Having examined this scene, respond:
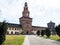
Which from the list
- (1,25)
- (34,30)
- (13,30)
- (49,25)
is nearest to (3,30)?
(1,25)

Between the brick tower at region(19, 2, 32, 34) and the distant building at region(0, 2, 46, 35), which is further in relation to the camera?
the brick tower at region(19, 2, 32, 34)

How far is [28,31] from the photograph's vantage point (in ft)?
423

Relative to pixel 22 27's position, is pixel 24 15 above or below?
above

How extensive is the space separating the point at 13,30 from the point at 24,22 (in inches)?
358

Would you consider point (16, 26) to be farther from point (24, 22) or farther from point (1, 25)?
point (1, 25)

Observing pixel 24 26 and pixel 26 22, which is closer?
pixel 24 26

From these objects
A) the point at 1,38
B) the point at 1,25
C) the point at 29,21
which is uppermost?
the point at 29,21

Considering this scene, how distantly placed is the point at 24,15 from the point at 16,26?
9.29 metres

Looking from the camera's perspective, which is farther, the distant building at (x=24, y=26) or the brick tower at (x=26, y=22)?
the brick tower at (x=26, y=22)

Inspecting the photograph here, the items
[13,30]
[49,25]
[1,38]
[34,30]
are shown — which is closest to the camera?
[1,38]

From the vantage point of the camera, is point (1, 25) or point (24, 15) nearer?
point (1, 25)

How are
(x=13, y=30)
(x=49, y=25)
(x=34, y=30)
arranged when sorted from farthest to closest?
1. (x=49, y=25)
2. (x=34, y=30)
3. (x=13, y=30)

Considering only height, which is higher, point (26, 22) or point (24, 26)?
point (26, 22)

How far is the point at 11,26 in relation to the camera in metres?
129
